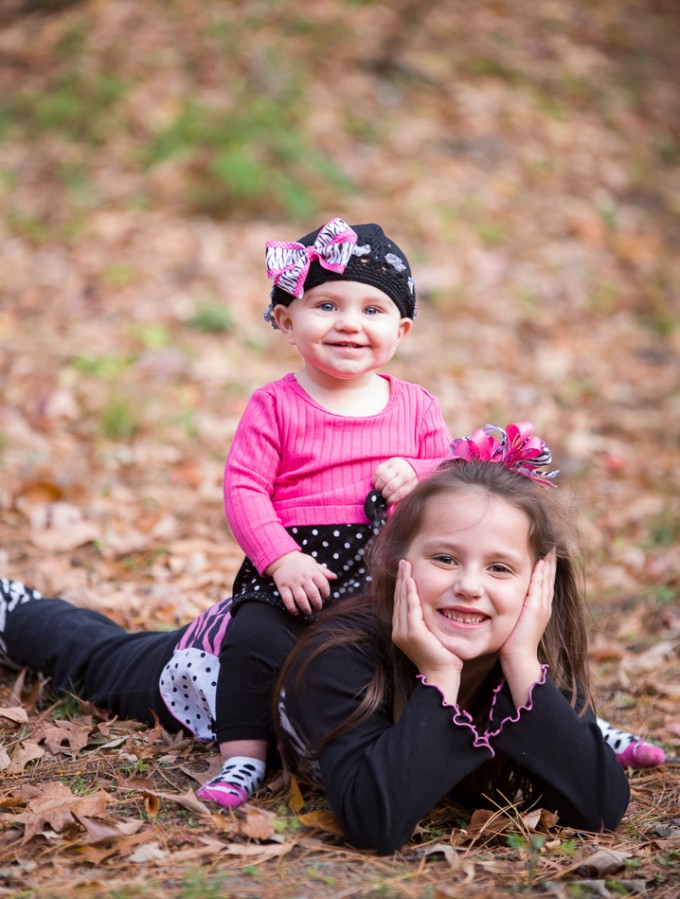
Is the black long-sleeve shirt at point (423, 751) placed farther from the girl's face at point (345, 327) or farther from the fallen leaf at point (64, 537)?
the fallen leaf at point (64, 537)

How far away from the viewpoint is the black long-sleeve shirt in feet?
8.43

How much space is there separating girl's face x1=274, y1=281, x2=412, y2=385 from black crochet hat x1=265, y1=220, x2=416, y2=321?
0.07 ft

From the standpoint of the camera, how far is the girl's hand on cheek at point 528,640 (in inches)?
107

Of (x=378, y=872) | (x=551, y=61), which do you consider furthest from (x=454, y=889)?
(x=551, y=61)

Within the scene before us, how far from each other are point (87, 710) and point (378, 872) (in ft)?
4.58

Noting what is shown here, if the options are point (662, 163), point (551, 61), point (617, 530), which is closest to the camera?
point (617, 530)

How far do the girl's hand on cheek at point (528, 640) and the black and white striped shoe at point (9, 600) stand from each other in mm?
1996

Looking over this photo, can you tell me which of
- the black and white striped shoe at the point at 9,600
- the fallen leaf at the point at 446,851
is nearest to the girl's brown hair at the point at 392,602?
the fallen leaf at the point at 446,851

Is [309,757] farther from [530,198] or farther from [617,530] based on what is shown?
[530,198]

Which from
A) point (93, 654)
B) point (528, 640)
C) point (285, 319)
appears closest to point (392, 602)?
point (528, 640)

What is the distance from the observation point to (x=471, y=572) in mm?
2680

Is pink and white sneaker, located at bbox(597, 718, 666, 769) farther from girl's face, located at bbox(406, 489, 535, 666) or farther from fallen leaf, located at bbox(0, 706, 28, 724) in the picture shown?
fallen leaf, located at bbox(0, 706, 28, 724)

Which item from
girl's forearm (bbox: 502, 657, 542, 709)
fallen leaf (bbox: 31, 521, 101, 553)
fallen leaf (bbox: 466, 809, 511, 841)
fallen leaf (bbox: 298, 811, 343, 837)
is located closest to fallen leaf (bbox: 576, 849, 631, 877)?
fallen leaf (bbox: 466, 809, 511, 841)

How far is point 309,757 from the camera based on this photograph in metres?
2.87
